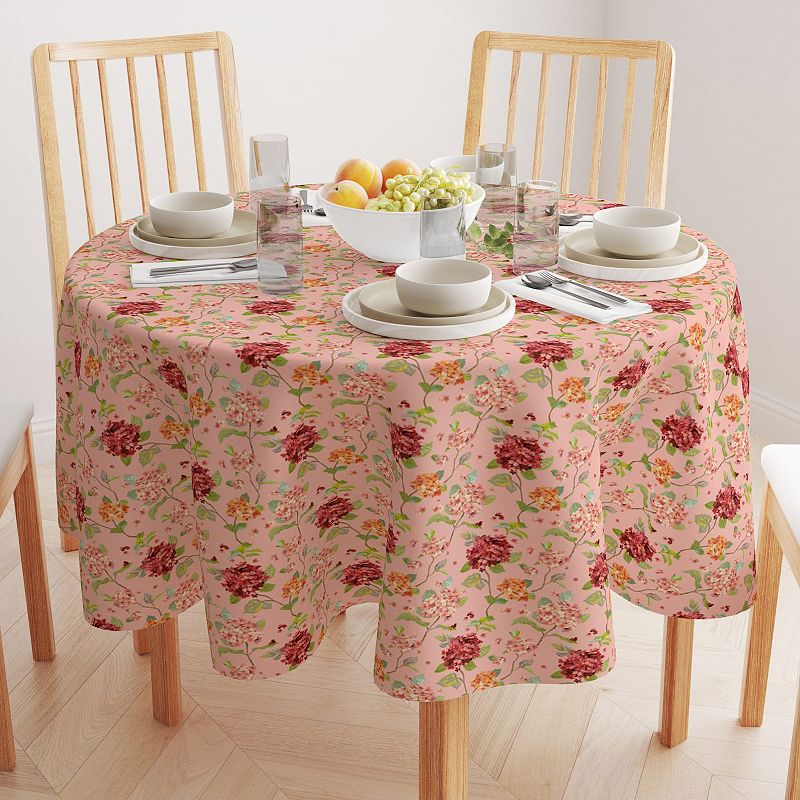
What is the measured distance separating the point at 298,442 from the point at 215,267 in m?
0.44

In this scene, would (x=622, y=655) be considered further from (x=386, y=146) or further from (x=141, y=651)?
(x=386, y=146)

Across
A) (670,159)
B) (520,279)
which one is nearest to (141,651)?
(520,279)

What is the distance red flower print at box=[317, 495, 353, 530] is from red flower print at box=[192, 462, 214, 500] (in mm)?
149

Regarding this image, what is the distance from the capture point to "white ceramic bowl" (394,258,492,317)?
1332 mm

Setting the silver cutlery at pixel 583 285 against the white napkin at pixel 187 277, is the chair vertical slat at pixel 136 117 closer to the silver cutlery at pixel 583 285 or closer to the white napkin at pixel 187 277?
the white napkin at pixel 187 277

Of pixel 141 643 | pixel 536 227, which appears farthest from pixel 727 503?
pixel 141 643

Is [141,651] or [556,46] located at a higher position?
[556,46]

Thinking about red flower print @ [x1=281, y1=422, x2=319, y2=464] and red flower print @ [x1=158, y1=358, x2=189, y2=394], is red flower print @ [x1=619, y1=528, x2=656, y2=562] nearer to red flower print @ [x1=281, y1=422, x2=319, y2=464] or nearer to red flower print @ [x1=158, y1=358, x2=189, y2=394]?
red flower print @ [x1=281, y1=422, x2=319, y2=464]

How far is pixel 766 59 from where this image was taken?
9.39ft

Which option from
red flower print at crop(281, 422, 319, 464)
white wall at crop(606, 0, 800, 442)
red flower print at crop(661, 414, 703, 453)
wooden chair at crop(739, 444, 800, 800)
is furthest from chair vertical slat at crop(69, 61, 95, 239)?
white wall at crop(606, 0, 800, 442)

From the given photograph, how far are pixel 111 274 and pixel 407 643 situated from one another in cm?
73

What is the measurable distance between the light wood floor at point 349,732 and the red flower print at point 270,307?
85 centimetres

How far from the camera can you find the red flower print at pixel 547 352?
4.10 ft

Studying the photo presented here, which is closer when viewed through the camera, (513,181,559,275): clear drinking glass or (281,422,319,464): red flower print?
(281,422,319,464): red flower print
